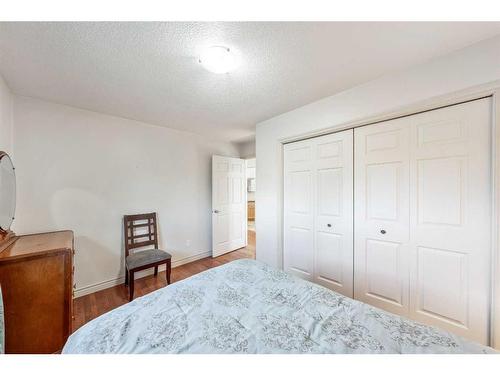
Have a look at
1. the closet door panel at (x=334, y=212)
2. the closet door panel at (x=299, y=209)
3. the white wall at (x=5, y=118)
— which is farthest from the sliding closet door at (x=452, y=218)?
the white wall at (x=5, y=118)

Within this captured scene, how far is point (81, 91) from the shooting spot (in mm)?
1930

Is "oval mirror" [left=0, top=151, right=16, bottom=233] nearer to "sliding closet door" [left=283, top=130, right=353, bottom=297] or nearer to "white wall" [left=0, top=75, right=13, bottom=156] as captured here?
"white wall" [left=0, top=75, right=13, bottom=156]

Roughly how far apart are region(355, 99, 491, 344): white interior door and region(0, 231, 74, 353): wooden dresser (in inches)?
101

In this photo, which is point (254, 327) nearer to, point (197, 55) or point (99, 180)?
point (197, 55)

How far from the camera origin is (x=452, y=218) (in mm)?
1493

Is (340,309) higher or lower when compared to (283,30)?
lower

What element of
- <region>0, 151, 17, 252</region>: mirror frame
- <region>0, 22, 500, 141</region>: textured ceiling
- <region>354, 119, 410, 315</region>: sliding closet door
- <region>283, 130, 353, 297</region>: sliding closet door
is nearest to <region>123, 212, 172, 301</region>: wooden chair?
<region>0, 151, 17, 252</region>: mirror frame

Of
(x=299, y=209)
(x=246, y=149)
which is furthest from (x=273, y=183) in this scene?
(x=246, y=149)

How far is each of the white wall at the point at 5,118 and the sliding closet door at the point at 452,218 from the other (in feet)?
11.5

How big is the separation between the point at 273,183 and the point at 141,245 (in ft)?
6.56

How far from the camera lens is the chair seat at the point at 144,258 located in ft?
7.57

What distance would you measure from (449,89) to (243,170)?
127 inches
